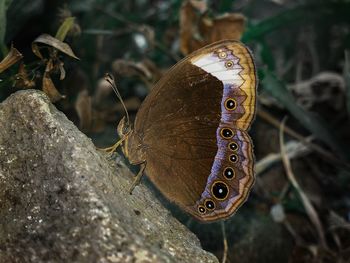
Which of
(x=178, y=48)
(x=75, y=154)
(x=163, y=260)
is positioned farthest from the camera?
(x=178, y=48)

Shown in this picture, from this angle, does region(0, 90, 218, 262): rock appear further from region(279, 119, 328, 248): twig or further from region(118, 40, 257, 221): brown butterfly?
region(279, 119, 328, 248): twig

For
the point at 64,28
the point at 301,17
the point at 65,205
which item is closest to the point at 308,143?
the point at 301,17

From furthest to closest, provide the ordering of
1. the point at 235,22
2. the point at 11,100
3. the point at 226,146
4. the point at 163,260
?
the point at 235,22, the point at 226,146, the point at 11,100, the point at 163,260

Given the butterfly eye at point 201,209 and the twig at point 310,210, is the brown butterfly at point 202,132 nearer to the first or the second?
the butterfly eye at point 201,209

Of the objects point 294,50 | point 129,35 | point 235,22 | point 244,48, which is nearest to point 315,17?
point 294,50

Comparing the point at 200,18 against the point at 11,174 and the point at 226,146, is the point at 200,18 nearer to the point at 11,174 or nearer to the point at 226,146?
the point at 226,146

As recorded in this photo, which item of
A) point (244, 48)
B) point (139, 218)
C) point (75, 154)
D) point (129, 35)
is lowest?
point (129, 35)

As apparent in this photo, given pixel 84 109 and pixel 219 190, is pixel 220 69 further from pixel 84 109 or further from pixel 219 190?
pixel 84 109

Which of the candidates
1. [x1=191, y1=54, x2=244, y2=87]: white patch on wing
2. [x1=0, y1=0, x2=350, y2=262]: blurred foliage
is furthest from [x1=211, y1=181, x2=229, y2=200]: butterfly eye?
[x1=0, y1=0, x2=350, y2=262]: blurred foliage
